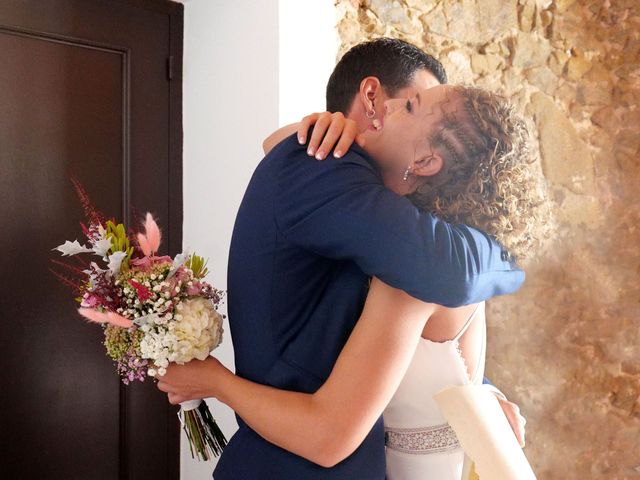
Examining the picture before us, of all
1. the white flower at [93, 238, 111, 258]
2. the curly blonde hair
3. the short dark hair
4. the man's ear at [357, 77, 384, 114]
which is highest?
the short dark hair

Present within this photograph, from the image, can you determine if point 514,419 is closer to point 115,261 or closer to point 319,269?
point 319,269

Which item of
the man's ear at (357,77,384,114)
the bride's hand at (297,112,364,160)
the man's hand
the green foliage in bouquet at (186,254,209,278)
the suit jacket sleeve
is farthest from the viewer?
→ the man's ear at (357,77,384,114)

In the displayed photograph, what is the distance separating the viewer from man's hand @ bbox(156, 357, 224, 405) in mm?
Answer: 1368

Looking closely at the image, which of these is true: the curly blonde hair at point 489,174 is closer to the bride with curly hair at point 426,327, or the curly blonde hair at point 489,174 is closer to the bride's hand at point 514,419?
the bride with curly hair at point 426,327

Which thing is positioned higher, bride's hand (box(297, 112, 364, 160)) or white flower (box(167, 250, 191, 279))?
bride's hand (box(297, 112, 364, 160))

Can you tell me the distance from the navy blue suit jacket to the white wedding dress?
0.14 meters

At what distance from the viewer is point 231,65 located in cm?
264

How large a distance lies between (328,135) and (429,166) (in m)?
0.22

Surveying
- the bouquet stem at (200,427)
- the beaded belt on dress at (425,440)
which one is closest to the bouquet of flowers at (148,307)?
the bouquet stem at (200,427)

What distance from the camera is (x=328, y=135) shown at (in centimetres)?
127

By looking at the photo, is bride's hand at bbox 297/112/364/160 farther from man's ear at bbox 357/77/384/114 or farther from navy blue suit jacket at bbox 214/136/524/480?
man's ear at bbox 357/77/384/114

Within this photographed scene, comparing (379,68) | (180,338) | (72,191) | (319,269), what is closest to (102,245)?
(180,338)

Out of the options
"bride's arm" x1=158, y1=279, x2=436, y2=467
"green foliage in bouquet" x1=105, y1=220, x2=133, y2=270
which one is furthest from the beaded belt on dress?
"green foliage in bouquet" x1=105, y1=220, x2=133, y2=270

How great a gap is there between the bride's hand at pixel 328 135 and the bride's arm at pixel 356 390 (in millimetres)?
265
